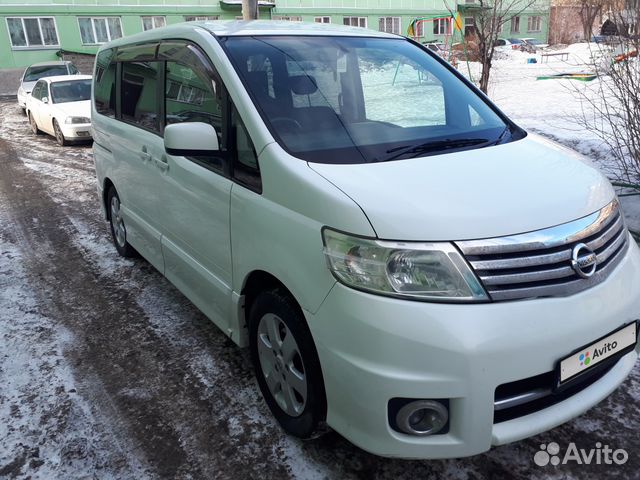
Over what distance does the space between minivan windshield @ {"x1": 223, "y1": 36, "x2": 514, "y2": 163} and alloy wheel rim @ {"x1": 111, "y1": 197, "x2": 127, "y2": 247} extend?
8.29ft

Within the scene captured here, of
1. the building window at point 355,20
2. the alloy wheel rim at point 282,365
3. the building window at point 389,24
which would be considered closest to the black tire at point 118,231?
the alloy wheel rim at point 282,365

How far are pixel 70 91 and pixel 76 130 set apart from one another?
197 centimetres

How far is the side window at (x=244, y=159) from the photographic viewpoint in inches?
102

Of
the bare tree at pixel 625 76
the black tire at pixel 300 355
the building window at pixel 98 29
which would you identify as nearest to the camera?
the black tire at pixel 300 355

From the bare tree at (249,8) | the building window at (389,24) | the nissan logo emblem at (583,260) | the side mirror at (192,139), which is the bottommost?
the nissan logo emblem at (583,260)

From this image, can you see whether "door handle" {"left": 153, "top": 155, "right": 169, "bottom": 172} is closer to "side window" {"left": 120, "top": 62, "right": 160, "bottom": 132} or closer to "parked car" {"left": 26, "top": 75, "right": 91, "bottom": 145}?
"side window" {"left": 120, "top": 62, "right": 160, "bottom": 132}

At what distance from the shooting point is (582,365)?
214 centimetres

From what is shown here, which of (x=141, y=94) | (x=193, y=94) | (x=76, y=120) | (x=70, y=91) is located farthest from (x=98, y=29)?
(x=193, y=94)

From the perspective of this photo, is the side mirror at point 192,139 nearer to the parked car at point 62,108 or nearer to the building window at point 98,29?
the parked car at point 62,108

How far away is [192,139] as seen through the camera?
2.72 m

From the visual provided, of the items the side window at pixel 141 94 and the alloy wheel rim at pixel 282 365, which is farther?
the side window at pixel 141 94

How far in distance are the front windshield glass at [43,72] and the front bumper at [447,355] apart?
18277 mm

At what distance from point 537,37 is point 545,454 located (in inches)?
2190

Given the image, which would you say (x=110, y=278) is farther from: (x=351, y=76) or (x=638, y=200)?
(x=638, y=200)
